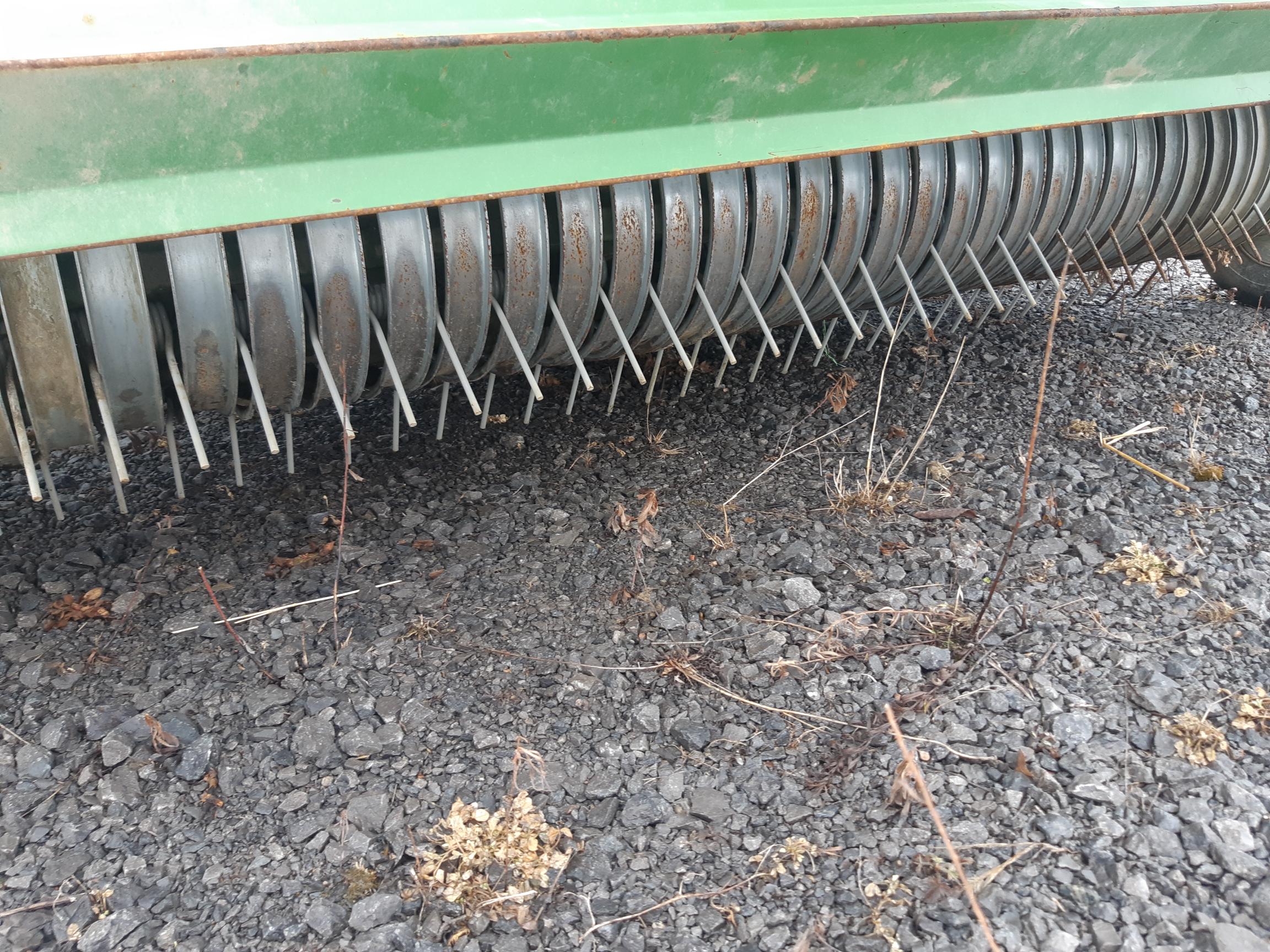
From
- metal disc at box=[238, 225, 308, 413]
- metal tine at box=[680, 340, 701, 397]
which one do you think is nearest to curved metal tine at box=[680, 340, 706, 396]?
metal tine at box=[680, 340, 701, 397]

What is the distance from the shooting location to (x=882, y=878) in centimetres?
111

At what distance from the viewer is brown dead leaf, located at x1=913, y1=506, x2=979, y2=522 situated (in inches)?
68.2

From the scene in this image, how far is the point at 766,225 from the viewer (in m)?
1.69

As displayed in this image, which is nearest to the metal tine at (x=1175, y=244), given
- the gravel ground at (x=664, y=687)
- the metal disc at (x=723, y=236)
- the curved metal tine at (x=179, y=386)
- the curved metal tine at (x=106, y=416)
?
the gravel ground at (x=664, y=687)

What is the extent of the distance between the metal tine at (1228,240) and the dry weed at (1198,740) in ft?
5.02

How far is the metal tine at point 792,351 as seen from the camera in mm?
1943

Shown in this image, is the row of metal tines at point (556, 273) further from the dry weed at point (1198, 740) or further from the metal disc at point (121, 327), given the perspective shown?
the dry weed at point (1198, 740)

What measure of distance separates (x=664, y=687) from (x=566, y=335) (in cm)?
61

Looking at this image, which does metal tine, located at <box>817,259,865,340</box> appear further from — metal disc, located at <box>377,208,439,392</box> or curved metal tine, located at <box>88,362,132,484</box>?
curved metal tine, located at <box>88,362,132,484</box>

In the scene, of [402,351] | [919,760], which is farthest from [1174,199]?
[402,351]

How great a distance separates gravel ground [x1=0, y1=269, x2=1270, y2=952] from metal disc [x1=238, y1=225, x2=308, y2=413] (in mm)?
394

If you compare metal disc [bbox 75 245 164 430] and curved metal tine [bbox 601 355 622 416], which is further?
curved metal tine [bbox 601 355 622 416]

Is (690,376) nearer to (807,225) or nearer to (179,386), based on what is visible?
(807,225)

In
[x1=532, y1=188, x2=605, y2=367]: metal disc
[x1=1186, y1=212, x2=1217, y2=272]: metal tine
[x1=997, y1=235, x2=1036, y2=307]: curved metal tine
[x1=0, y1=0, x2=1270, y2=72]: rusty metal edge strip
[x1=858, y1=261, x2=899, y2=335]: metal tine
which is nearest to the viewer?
[x1=0, y1=0, x2=1270, y2=72]: rusty metal edge strip
